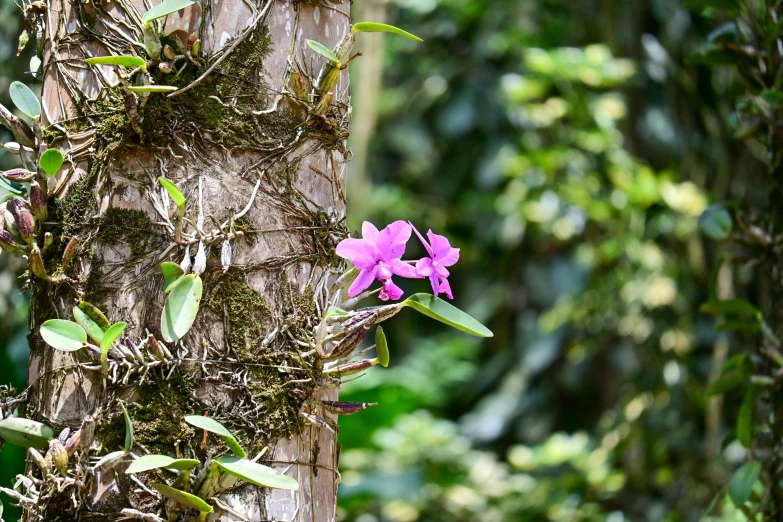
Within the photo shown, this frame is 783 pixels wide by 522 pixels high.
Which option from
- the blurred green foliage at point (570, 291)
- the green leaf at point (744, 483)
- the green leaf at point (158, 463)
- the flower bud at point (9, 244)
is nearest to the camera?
the green leaf at point (158, 463)

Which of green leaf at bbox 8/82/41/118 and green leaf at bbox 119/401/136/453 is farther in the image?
green leaf at bbox 8/82/41/118

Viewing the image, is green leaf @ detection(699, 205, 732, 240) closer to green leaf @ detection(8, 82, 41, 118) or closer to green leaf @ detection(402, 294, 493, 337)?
green leaf @ detection(402, 294, 493, 337)

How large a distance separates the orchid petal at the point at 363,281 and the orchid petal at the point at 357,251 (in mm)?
10

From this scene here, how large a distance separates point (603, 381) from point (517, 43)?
60.3 inches

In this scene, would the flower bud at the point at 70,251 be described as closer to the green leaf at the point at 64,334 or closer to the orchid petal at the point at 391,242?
the green leaf at the point at 64,334

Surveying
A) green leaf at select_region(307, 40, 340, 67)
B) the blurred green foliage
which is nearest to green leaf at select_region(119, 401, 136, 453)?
green leaf at select_region(307, 40, 340, 67)

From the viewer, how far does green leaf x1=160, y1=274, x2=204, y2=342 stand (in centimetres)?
69

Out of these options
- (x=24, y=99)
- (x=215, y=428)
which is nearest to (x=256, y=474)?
(x=215, y=428)

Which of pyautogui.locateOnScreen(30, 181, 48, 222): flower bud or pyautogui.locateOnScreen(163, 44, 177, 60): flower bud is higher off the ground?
pyautogui.locateOnScreen(163, 44, 177, 60): flower bud

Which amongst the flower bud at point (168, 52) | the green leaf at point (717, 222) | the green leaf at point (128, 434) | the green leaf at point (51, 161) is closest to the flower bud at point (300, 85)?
the flower bud at point (168, 52)

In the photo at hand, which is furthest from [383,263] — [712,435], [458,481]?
[458,481]

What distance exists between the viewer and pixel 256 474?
68 centimetres

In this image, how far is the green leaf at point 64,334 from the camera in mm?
699

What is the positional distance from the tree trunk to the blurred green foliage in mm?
1688
